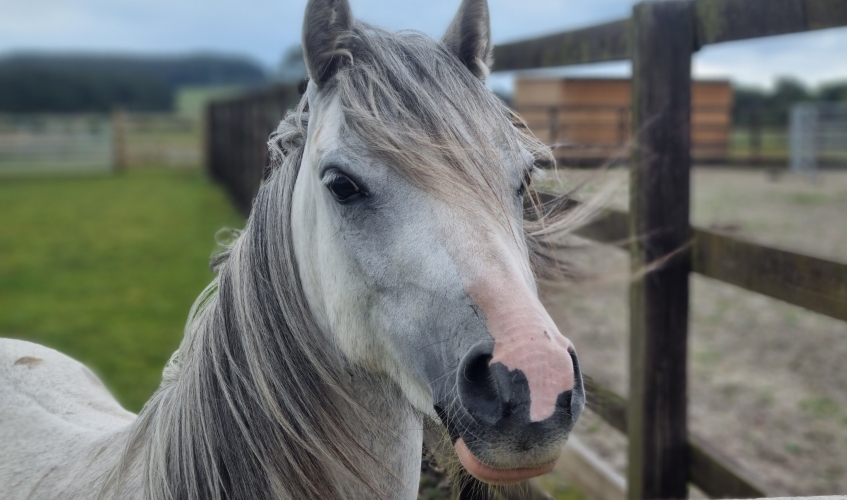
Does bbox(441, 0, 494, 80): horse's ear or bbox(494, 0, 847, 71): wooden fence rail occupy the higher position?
bbox(494, 0, 847, 71): wooden fence rail

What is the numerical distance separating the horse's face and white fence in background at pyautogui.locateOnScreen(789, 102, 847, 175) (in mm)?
19463

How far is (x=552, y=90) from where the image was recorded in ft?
62.6

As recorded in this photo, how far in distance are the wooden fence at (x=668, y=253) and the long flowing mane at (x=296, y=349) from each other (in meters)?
1.06

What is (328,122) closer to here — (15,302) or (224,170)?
(15,302)

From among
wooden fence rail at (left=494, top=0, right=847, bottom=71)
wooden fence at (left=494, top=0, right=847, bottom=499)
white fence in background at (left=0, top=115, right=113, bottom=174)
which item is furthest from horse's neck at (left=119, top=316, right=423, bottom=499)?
white fence in background at (left=0, top=115, right=113, bottom=174)

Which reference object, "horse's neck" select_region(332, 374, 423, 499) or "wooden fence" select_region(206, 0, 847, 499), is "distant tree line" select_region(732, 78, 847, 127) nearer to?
"wooden fence" select_region(206, 0, 847, 499)

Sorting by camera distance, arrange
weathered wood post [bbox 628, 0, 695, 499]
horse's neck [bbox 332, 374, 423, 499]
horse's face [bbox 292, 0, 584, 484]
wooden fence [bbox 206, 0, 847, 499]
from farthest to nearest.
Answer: weathered wood post [bbox 628, 0, 695, 499], wooden fence [bbox 206, 0, 847, 499], horse's neck [bbox 332, 374, 423, 499], horse's face [bbox 292, 0, 584, 484]

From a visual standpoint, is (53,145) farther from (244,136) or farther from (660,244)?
(660,244)

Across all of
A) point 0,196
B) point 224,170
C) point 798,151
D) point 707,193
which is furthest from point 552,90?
point 0,196

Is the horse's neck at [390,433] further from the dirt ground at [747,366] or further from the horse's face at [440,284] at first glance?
the dirt ground at [747,366]

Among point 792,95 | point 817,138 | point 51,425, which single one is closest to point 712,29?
point 51,425

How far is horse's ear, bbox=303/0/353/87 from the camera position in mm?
1424

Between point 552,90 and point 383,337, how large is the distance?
61.4 feet

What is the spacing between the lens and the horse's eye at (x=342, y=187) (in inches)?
53.9
